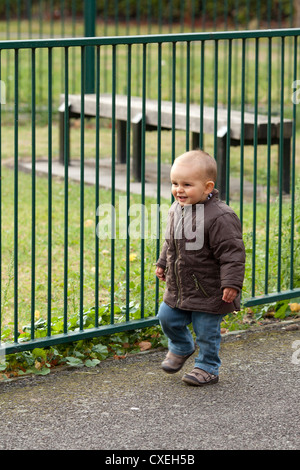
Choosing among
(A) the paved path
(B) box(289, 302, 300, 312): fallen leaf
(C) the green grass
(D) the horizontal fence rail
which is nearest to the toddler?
(A) the paved path

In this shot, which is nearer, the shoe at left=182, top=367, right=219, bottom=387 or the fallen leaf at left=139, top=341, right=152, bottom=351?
the shoe at left=182, top=367, right=219, bottom=387

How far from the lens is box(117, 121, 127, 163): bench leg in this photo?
32.0 feet

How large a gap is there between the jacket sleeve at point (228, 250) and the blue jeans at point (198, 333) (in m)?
0.25

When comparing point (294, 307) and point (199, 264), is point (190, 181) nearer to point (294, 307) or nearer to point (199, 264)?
point (199, 264)

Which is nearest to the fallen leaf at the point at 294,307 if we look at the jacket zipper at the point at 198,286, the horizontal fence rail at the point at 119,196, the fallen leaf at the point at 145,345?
the horizontal fence rail at the point at 119,196

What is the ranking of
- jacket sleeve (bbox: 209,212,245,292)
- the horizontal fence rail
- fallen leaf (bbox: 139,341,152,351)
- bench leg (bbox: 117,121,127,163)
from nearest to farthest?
jacket sleeve (bbox: 209,212,245,292) → the horizontal fence rail → fallen leaf (bbox: 139,341,152,351) → bench leg (bbox: 117,121,127,163)

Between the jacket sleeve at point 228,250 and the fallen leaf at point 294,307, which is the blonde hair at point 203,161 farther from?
the fallen leaf at point 294,307

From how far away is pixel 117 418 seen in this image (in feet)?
12.1

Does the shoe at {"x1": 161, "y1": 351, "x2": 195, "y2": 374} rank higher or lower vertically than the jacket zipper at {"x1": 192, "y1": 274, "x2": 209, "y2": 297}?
lower

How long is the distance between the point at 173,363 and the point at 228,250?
62 centimetres

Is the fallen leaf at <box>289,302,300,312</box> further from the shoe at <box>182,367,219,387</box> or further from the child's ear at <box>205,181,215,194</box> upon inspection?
the child's ear at <box>205,181,215,194</box>

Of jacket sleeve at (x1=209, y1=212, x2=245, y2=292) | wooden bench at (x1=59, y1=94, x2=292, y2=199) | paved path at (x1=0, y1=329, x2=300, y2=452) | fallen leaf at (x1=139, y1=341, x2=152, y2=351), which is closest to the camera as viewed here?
paved path at (x1=0, y1=329, x2=300, y2=452)

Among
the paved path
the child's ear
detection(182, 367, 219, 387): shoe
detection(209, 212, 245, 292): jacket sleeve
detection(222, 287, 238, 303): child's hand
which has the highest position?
the child's ear

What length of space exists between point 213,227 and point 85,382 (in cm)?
91
